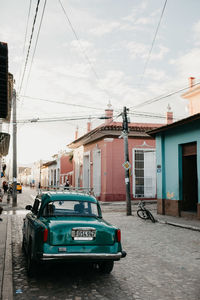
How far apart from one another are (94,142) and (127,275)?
77.0 ft

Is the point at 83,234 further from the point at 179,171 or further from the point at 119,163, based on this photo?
the point at 119,163

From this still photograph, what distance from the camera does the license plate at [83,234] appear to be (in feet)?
15.8

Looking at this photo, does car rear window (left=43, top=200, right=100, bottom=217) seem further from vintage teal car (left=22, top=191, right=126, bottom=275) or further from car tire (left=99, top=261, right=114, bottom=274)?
car tire (left=99, top=261, right=114, bottom=274)

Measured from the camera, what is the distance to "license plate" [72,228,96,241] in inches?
190

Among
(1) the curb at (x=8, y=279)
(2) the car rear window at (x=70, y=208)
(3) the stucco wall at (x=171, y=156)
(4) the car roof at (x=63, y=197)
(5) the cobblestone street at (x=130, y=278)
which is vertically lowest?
(5) the cobblestone street at (x=130, y=278)

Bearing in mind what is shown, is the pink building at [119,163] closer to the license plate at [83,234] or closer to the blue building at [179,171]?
the blue building at [179,171]

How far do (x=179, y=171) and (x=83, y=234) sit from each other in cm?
1066

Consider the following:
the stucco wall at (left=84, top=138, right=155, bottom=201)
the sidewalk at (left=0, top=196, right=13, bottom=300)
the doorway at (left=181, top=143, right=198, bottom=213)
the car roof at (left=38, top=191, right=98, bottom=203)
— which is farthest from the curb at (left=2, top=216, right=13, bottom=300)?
the stucco wall at (left=84, top=138, right=155, bottom=201)

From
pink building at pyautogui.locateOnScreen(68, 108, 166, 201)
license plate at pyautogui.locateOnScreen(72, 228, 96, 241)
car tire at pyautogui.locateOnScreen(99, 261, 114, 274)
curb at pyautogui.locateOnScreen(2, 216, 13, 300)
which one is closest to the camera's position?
curb at pyautogui.locateOnScreen(2, 216, 13, 300)

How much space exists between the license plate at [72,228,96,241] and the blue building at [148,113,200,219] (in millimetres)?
9806

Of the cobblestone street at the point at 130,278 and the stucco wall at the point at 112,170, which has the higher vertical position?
the stucco wall at the point at 112,170

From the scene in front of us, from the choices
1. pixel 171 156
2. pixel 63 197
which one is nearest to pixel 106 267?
pixel 63 197

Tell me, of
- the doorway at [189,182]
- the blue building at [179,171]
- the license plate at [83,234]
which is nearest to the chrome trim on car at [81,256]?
the license plate at [83,234]

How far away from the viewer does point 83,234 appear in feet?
15.9
